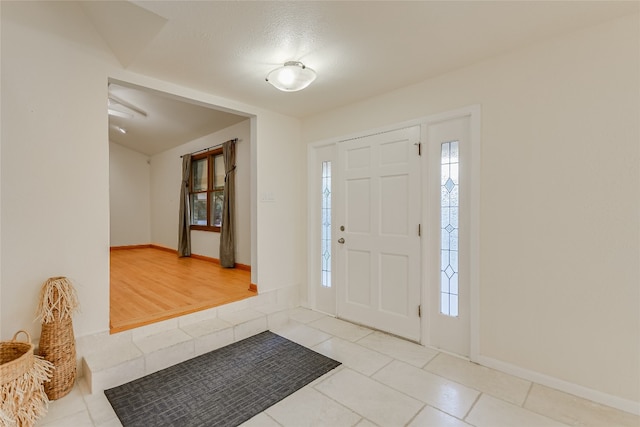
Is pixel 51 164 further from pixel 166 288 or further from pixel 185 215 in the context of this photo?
pixel 185 215

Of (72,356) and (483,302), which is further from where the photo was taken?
(483,302)

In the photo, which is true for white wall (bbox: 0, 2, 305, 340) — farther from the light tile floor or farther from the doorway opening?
the light tile floor

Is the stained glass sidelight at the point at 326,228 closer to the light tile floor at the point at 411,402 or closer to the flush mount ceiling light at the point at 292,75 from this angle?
the light tile floor at the point at 411,402

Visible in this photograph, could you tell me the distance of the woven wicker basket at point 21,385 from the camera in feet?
5.11

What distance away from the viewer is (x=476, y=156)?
2.43 metres

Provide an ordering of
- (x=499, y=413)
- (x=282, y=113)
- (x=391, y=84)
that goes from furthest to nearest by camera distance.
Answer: (x=282, y=113) → (x=391, y=84) → (x=499, y=413)

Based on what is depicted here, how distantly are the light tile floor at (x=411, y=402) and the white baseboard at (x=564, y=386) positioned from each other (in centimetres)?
4

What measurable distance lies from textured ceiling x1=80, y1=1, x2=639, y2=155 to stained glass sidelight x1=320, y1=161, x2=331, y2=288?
3.79 ft

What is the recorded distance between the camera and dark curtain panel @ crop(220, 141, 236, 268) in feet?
16.5

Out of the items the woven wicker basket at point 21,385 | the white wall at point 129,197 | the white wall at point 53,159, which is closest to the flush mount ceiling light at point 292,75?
the white wall at point 53,159

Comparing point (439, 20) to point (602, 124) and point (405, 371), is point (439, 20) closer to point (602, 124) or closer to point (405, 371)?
point (602, 124)

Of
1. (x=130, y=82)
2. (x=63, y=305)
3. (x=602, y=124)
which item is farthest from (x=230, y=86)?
(x=602, y=124)

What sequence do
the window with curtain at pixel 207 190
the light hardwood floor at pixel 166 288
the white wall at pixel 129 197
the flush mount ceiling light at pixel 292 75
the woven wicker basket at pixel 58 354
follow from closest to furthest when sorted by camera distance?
the woven wicker basket at pixel 58 354 → the flush mount ceiling light at pixel 292 75 → the light hardwood floor at pixel 166 288 → the window with curtain at pixel 207 190 → the white wall at pixel 129 197

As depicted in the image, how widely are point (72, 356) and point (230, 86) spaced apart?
2.56 meters
